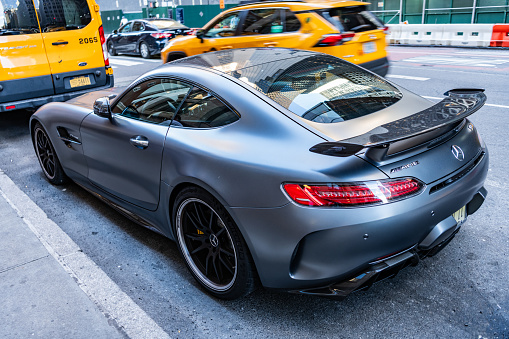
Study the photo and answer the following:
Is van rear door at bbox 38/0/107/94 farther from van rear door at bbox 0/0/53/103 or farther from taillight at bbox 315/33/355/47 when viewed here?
taillight at bbox 315/33/355/47

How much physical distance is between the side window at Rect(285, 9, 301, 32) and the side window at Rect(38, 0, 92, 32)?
11.1ft

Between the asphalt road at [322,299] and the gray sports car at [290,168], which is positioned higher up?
the gray sports car at [290,168]

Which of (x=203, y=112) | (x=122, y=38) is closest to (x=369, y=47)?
(x=203, y=112)

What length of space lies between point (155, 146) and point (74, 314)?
1.21 metres

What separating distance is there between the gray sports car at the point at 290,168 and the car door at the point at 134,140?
14mm

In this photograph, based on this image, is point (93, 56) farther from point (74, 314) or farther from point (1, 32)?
point (74, 314)

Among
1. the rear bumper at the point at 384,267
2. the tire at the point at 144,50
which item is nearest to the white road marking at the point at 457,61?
the tire at the point at 144,50

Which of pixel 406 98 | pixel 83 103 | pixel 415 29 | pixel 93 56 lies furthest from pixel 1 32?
pixel 415 29

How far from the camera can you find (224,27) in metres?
8.74

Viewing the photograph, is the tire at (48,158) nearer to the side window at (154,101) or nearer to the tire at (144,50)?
Result: the side window at (154,101)

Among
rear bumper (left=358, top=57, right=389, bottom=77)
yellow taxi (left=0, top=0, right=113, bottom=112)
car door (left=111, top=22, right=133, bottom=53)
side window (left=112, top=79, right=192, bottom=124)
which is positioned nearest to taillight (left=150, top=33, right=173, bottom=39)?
car door (left=111, top=22, right=133, bottom=53)

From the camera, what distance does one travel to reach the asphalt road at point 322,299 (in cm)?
263

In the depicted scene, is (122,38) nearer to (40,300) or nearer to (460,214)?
(40,300)

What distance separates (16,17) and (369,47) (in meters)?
5.61
